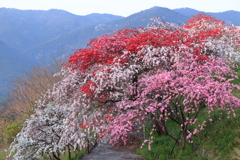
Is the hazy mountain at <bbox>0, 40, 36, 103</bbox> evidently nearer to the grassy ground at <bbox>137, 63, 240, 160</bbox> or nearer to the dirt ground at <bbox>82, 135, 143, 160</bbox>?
the dirt ground at <bbox>82, 135, 143, 160</bbox>

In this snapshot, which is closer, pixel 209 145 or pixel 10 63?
pixel 209 145

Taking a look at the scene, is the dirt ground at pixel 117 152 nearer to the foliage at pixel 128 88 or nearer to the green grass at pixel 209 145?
the green grass at pixel 209 145

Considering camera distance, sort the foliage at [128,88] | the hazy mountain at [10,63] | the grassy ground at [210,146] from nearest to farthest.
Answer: the grassy ground at [210,146] < the foliage at [128,88] < the hazy mountain at [10,63]

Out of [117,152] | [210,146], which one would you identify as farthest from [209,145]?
[117,152]

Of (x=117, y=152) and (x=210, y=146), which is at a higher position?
(x=210, y=146)

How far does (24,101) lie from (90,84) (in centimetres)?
1282

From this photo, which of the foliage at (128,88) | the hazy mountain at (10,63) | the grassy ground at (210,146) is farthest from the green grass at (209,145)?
the hazy mountain at (10,63)

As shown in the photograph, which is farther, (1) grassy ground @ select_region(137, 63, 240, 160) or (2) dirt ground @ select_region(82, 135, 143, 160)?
(2) dirt ground @ select_region(82, 135, 143, 160)

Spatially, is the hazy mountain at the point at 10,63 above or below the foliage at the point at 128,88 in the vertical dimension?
below

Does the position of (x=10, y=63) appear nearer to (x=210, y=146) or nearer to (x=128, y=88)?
(x=128, y=88)

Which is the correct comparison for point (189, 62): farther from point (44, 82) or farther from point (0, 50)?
point (0, 50)

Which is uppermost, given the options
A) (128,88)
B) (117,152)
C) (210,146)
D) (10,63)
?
(128,88)

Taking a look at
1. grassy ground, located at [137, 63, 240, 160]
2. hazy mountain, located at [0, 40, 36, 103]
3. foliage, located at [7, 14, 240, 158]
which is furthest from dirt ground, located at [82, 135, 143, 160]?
hazy mountain, located at [0, 40, 36, 103]

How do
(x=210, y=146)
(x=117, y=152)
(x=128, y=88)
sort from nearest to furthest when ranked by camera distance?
1. (x=210, y=146)
2. (x=128, y=88)
3. (x=117, y=152)
